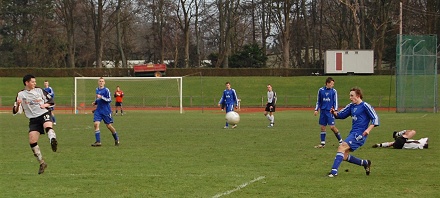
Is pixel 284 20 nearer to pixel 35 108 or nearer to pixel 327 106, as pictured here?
pixel 327 106

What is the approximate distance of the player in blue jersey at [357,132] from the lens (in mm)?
12453

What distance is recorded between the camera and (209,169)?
13570mm

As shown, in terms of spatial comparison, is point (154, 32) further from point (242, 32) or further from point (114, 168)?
point (114, 168)

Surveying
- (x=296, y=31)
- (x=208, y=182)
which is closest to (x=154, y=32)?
(x=296, y=31)

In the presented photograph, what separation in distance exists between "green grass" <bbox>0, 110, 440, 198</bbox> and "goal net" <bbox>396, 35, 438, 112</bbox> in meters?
18.5

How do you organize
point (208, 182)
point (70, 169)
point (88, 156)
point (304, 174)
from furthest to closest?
point (88, 156)
point (70, 169)
point (304, 174)
point (208, 182)

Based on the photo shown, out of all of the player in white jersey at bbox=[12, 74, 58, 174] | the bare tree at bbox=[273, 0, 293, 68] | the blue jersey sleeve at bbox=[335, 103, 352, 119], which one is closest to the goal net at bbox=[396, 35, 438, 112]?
the blue jersey sleeve at bbox=[335, 103, 352, 119]

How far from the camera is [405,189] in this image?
36.1 ft

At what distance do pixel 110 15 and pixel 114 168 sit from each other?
65429 mm

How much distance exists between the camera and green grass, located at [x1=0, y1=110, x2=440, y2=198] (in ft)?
35.7

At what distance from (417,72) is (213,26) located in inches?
1954

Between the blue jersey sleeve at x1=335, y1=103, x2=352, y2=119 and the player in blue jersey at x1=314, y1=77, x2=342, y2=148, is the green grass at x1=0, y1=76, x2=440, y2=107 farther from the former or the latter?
the blue jersey sleeve at x1=335, y1=103, x2=352, y2=119

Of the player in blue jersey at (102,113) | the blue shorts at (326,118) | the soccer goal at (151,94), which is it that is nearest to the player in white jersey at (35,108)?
the player in blue jersey at (102,113)

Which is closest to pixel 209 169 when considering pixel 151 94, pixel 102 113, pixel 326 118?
pixel 326 118
